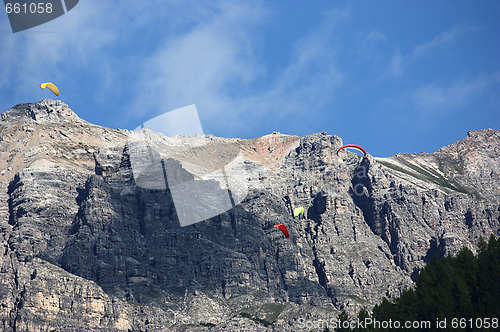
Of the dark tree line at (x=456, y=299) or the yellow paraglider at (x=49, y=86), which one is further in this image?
the yellow paraglider at (x=49, y=86)

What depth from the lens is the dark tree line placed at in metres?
92.5

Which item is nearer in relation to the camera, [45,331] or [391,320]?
[391,320]

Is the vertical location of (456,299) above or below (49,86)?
below

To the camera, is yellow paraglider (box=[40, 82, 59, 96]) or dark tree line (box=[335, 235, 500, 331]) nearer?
dark tree line (box=[335, 235, 500, 331])

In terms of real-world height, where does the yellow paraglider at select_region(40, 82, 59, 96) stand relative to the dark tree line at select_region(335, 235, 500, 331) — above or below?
above

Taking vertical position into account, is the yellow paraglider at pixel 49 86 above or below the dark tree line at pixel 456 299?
above

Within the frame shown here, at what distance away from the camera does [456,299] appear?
100m

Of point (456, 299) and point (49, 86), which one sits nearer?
point (456, 299)

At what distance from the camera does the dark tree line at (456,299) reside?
92.5 m

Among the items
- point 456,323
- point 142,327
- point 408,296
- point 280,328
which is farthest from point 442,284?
point 142,327

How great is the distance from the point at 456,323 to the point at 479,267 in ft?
53.4

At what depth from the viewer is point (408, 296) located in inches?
4144

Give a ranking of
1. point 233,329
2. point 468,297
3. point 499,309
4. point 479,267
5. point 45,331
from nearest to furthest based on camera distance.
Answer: point 499,309, point 468,297, point 479,267, point 45,331, point 233,329

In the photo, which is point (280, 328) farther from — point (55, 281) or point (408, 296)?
point (408, 296)
